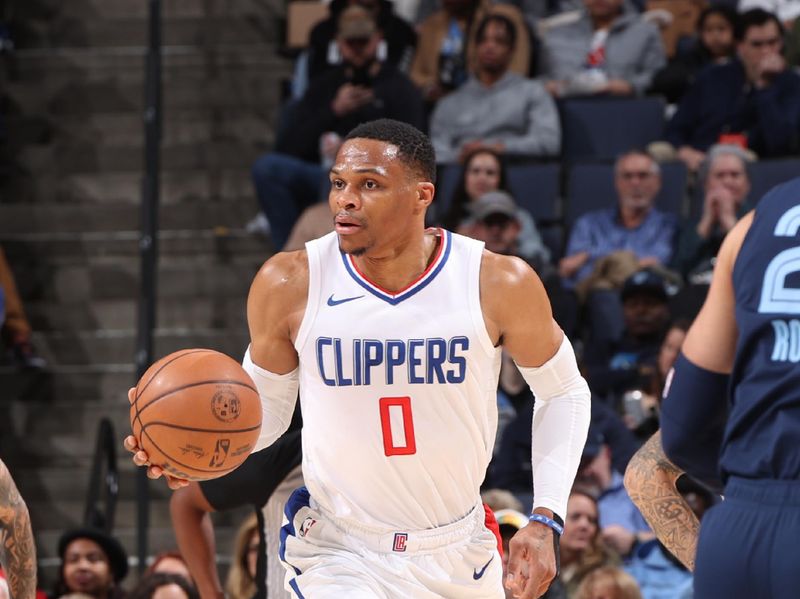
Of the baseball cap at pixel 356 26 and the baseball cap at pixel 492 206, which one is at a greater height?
the baseball cap at pixel 356 26

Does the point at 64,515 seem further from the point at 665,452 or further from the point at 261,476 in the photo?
the point at 665,452

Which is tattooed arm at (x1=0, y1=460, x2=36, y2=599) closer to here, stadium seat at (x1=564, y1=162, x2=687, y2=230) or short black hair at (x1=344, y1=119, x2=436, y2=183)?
short black hair at (x1=344, y1=119, x2=436, y2=183)

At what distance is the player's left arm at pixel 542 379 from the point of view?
3953 millimetres

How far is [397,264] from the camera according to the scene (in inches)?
159

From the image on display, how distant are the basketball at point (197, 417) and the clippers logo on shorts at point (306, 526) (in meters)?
0.32

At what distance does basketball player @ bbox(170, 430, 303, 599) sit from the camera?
16.0 ft

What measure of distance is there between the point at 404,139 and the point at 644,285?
14.5 ft

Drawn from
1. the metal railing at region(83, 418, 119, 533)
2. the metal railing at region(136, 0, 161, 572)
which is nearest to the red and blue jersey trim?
the metal railing at region(83, 418, 119, 533)

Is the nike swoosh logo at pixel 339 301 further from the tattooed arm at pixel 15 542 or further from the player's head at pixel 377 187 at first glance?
the tattooed arm at pixel 15 542

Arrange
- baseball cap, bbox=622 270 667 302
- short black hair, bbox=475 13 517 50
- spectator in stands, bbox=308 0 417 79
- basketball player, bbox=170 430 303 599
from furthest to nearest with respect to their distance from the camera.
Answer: spectator in stands, bbox=308 0 417 79, short black hair, bbox=475 13 517 50, baseball cap, bbox=622 270 667 302, basketball player, bbox=170 430 303 599

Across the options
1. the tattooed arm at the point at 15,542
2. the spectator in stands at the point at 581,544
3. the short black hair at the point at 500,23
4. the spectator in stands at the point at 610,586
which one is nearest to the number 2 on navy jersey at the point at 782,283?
the tattooed arm at the point at 15,542

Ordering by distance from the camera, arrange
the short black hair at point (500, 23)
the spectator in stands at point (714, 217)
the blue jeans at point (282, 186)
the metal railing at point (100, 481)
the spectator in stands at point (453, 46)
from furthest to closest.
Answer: the spectator in stands at point (453, 46), the short black hair at point (500, 23), the blue jeans at point (282, 186), the spectator in stands at point (714, 217), the metal railing at point (100, 481)

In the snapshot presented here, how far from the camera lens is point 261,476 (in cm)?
487

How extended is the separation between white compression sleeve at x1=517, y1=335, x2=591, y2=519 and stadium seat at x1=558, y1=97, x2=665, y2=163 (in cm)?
578
